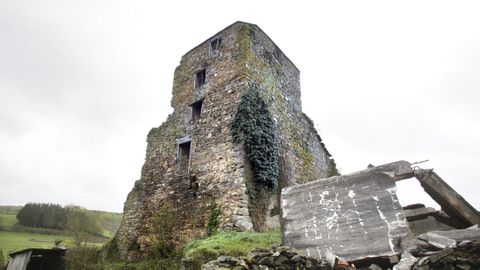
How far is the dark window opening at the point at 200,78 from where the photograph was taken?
503 inches

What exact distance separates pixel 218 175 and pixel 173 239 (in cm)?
269

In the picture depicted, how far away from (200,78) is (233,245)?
313 inches

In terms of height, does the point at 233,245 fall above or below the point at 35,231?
below

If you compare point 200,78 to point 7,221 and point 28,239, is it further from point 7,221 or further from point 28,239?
point 7,221

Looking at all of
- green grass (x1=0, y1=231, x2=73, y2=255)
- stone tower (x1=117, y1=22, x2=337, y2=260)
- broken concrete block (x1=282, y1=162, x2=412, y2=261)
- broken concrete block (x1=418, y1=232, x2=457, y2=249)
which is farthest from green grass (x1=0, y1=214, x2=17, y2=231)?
broken concrete block (x1=418, y1=232, x2=457, y2=249)

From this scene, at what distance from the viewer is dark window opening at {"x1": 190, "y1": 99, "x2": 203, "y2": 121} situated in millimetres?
12181

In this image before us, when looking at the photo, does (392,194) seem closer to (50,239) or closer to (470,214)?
(470,214)

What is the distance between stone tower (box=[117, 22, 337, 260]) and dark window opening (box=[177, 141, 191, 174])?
0.13 feet

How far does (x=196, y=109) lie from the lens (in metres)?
12.4

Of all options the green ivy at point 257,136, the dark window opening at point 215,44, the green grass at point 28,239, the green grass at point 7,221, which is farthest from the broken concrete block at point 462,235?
the green grass at point 7,221

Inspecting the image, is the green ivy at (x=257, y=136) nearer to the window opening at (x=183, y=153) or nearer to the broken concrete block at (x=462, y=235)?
the window opening at (x=183, y=153)

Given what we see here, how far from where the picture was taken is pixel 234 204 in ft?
29.9

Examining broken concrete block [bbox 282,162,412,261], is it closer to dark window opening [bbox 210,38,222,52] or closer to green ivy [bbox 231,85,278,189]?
green ivy [bbox 231,85,278,189]

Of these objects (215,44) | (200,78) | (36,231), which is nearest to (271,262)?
(200,78)
